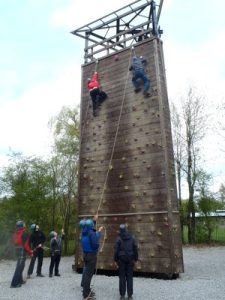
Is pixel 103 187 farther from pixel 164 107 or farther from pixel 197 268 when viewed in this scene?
pixel 197 268

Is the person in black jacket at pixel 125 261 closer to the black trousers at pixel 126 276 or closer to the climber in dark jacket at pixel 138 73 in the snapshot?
the black trousers at pixel 126 276

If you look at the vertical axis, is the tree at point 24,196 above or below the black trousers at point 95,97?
below

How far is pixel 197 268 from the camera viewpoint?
11.1m

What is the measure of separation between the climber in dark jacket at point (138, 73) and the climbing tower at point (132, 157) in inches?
7.4

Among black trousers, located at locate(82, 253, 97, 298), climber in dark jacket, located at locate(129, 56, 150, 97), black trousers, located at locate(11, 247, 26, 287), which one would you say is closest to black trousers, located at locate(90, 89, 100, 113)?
climber in dark jacket, located at locate(129, 56, 150, 97)

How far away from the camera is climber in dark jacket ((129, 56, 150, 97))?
34.5ft

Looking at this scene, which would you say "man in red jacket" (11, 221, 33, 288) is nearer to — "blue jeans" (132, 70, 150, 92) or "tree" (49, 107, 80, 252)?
"blue jeans" (132, 70, 150, 92)

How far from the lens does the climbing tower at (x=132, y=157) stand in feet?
31.2

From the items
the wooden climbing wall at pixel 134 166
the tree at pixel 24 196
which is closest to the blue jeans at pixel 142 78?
the wooden climbing wall at pixel 134 166

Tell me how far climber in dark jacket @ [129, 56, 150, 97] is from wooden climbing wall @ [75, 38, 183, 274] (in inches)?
6.9

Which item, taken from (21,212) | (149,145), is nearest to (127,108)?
(149,145)

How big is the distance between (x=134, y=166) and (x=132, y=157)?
0.99 feet

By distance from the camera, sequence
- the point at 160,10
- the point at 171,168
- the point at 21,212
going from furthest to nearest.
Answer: the point at 21,212
the point at 160,10
the point at 171,168

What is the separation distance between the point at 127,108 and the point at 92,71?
2390mm
